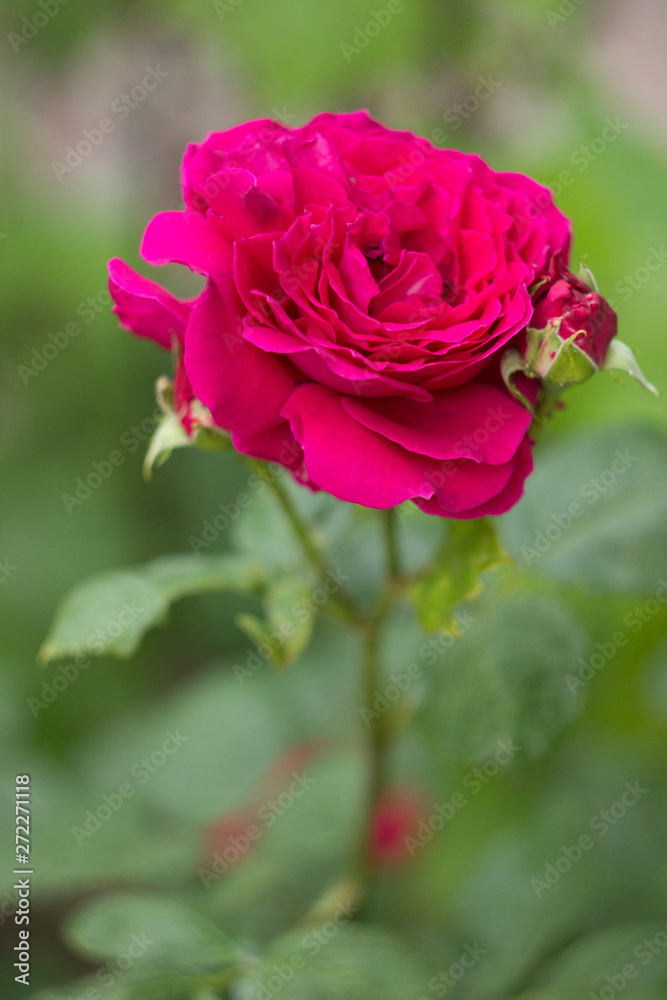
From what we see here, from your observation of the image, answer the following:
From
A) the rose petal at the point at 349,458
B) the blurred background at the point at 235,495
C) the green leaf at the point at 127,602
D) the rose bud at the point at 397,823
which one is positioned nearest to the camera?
the rose petal at the point at 349,458

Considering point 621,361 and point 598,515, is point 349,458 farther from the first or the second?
point 598,515

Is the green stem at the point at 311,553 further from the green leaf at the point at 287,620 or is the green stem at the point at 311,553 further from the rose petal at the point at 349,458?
the rose petal at the point at 349,458

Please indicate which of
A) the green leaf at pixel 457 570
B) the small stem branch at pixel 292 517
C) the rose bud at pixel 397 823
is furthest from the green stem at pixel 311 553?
the rose bud at pixel 397 823

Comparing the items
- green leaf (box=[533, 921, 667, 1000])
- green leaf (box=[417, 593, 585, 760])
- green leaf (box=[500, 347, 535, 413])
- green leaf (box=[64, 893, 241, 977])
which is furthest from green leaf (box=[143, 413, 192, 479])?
green leaf (box=[533, 921, 667, 1000])

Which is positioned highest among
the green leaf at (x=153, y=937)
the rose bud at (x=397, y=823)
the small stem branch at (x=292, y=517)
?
the small stem branch at (x=292, y=517)

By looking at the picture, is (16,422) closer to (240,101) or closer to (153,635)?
(153,635)

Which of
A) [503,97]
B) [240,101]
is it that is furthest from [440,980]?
[503,97]

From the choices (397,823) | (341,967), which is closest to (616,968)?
(341,967)

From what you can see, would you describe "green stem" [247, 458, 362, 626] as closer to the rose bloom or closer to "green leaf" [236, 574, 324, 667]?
"green leaf" [236, 574, 324, 667]
